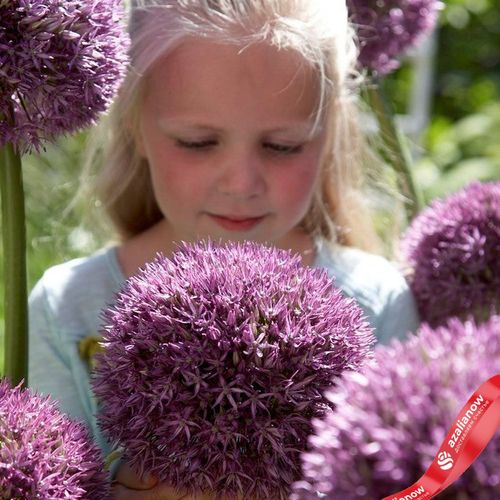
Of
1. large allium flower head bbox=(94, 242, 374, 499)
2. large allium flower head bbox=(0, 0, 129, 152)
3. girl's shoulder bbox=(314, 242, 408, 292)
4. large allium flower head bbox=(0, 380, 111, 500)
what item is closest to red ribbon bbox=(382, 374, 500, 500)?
large allium flower head bbox=(94, 242, 374, 499)

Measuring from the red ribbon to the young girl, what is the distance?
810mm

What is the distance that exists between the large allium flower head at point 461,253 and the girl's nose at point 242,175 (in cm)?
25

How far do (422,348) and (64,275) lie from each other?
1.08 metres

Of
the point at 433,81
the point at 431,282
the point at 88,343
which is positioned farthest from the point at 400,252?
the point at 433,81

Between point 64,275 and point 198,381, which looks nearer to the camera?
point 198,381

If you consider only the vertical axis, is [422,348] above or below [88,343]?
above

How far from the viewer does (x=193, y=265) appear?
894 millimetres

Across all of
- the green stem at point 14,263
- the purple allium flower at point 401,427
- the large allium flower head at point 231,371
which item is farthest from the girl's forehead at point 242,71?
the purple allium flower at point 401,427

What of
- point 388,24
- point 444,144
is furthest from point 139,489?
point 444,144

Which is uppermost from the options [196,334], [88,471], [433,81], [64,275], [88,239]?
[196,334]

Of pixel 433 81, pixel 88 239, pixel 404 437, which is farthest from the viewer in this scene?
pixel 433 81

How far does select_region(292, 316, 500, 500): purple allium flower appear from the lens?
0.61m

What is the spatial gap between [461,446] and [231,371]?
0.26 metres

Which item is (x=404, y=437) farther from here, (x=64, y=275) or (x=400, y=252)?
(x=64, y=275)
